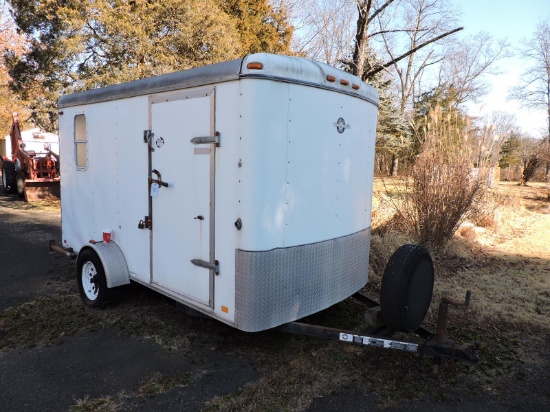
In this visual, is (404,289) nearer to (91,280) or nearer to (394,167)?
(91,280)

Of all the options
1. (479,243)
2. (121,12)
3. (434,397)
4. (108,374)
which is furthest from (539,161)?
(108,374)

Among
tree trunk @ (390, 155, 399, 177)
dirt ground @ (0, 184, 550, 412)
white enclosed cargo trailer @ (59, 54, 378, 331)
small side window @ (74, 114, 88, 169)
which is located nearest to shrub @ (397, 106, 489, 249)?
dirt ground @ (0, 184, 550, 412)

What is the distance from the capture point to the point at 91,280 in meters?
5.02

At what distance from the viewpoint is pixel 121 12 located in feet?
42.5

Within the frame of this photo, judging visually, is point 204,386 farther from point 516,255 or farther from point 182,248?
point 516,255

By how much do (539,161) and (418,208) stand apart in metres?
15.7

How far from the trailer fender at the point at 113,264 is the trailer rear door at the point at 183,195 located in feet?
1.90

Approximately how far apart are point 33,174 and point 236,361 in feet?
42.4

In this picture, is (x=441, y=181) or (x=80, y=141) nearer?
(x=80, y=141)

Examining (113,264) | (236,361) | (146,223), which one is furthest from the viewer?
(113,264)

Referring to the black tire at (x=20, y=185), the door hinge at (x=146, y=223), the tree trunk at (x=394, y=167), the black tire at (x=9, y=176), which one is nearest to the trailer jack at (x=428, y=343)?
the door hinge at (x=146, y=223)

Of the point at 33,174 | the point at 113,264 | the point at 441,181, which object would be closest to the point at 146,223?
the point at 113,264

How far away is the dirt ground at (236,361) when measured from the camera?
324 centimetres

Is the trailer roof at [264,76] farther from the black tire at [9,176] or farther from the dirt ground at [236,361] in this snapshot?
the black tire at [9,176]
